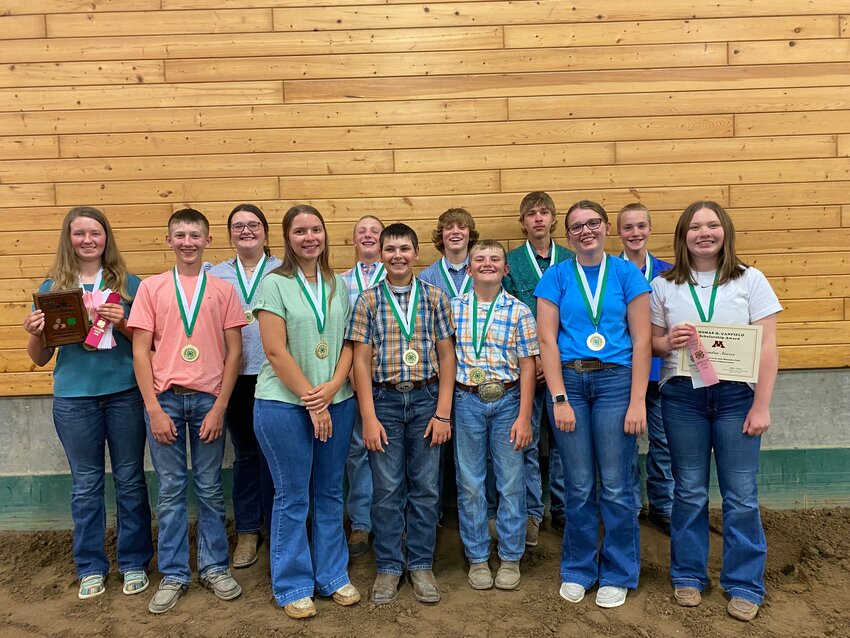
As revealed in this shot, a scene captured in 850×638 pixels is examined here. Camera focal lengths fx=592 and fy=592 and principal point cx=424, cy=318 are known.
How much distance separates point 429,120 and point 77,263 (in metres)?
2.47

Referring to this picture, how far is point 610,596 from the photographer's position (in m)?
3.03

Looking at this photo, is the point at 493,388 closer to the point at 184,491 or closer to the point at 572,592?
the point at 572,592

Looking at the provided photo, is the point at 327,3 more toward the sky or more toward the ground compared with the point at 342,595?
more toward the sky

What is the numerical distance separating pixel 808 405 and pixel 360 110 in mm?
3893

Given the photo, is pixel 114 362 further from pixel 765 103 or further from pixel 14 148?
pixel 765 103

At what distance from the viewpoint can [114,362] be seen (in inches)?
128

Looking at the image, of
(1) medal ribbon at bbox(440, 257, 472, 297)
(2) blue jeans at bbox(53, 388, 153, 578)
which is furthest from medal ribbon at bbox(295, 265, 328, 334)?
(2) blue jeans at bbox(53, 388, 153, 578)

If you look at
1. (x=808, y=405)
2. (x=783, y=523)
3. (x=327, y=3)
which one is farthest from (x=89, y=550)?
(x=808, y=405)

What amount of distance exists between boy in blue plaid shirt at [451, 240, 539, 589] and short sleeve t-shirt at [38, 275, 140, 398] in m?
1.83

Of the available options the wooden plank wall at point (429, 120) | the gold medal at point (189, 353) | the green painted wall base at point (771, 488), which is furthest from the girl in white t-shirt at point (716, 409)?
the gold medal at point (189, 353)

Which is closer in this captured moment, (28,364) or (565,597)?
(565,597)

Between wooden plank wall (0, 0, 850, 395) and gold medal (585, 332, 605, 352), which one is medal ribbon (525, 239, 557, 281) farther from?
gold medal (585, 332, 605, 352)

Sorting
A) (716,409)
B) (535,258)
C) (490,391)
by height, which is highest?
(535,258)

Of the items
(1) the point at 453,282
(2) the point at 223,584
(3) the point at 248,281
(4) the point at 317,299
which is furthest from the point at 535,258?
(2) the point at 223,584
